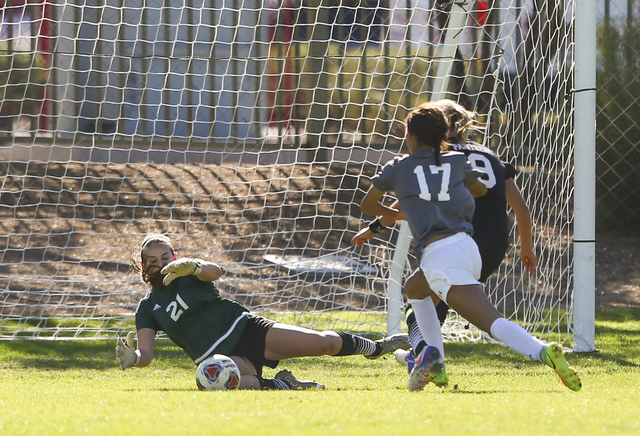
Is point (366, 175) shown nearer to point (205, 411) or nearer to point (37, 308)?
point (37, 308)

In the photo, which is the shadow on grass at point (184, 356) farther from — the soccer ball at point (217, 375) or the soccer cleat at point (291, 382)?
the soccer ball at point (217, 375)

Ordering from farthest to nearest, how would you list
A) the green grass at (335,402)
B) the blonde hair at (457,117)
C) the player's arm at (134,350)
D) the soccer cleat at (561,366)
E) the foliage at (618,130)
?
the foliage at (618,130) < the blonde hair at (457,117) < the player's arm at (134,350) < the soccer cleat at (561,366) < the green grass at (335,402)

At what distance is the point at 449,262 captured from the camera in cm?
373

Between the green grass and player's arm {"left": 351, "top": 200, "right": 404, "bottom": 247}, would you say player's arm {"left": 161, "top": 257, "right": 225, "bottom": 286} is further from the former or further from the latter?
player's arm {"left": 351, "top": 200, "right": 404, "bottom": 247}

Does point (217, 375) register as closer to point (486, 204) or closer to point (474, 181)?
point (474, 181)

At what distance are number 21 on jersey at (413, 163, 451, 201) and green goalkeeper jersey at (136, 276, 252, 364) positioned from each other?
1213 mm

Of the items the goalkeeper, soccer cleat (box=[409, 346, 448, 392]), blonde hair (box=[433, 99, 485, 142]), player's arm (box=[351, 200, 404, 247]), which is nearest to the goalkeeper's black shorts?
the goalkeeper

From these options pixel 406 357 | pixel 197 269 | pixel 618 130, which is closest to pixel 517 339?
pixel 406 357

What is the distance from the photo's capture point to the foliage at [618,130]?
11.6 m

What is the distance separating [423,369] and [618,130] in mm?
8704

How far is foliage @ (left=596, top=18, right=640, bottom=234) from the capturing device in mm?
11586

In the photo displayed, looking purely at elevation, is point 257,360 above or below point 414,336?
below

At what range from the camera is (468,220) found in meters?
3.92

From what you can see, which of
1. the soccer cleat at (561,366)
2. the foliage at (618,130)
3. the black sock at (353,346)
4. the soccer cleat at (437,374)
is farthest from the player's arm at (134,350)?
the foliage at (618,130)
